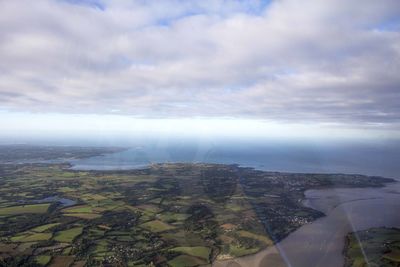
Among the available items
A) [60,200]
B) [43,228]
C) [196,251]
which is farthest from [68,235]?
[60,200]

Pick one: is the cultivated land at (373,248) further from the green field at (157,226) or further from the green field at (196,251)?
the green field at (157,226)

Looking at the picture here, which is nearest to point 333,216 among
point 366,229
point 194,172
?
point 366,229

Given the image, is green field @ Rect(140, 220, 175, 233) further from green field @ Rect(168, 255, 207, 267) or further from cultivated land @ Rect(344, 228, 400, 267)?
cultivated land @ Rect(344, 228, 400, 267)

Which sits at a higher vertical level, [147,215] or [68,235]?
[147,215]

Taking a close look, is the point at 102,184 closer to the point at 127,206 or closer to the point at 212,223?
the point at 127,206

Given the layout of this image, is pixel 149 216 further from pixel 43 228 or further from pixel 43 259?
pixel 43 259

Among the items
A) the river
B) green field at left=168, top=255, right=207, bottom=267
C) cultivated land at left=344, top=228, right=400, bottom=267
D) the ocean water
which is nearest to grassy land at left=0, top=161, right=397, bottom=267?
green field at left=168, top=255, right=207, bottom=267

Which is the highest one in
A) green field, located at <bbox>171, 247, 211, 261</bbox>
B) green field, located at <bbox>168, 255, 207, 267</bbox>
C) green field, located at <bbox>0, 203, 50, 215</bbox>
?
green field, located at <bbox>171, 247, 211, 261</bbox>
